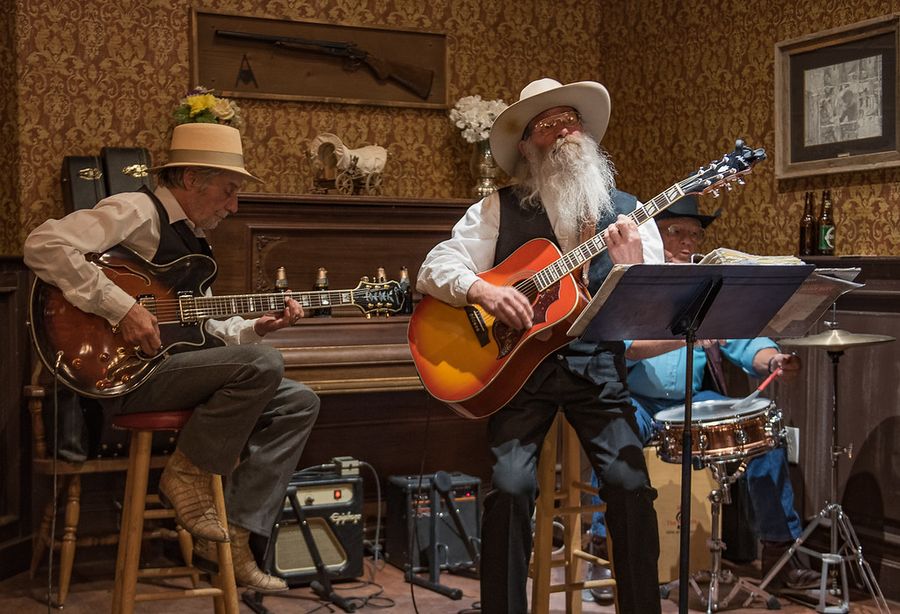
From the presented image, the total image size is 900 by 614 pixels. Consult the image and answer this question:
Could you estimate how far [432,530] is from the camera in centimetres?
425

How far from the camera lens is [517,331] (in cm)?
296

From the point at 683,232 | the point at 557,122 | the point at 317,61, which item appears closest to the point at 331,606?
the point at 557,122

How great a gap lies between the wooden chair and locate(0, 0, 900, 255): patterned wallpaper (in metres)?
1.07

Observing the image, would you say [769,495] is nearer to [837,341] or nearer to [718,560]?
[718,560]

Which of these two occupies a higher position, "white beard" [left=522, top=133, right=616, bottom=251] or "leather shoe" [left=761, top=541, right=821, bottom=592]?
"white beard" [left=522, top=133, right=616, bottom=251]

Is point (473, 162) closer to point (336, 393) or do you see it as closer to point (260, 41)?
point (260, 41)

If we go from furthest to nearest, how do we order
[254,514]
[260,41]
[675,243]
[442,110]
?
[442,110] < [260,41] < [675,243] < [254,514]

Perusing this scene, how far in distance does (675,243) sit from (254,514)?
217cm

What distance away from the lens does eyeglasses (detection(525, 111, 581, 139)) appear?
126 inches

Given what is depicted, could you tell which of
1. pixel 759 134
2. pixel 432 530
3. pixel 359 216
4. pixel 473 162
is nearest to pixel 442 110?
pixel 473 162

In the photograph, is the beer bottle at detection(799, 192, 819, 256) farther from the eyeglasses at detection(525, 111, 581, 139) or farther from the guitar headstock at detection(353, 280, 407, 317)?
the guitar headstock at detection(353, 280, 407, 317)

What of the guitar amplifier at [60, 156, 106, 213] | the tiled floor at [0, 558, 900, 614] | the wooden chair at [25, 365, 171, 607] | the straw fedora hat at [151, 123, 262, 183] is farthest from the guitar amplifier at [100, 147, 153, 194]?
the tiled floor at [0, 558, 900, 614]

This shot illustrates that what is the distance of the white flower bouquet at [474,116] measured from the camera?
17.7 feet

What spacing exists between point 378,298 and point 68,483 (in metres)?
1.77
